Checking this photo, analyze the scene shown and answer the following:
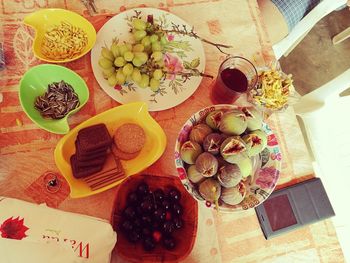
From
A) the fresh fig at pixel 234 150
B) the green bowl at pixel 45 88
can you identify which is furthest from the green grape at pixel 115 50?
the fresh fig at pixel 234 150

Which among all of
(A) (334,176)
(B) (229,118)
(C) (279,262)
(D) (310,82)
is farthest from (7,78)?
(D) (310,82)

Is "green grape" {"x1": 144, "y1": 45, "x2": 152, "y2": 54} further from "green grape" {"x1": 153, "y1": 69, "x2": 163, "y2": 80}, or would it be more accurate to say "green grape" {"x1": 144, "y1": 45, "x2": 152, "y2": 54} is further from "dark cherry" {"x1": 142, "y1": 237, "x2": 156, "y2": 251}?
"dark cherry" {"x1": 142, "y1": 237, "x2": 156, "y2": 251}

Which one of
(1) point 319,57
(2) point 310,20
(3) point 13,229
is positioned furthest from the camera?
(1) point 319,57

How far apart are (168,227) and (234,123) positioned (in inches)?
10.3

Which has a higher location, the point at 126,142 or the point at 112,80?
the point at 112,80

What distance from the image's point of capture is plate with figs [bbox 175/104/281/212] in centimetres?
64

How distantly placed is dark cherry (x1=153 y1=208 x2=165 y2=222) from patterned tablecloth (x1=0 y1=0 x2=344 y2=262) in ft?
0.39

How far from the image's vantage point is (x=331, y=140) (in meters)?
1.17

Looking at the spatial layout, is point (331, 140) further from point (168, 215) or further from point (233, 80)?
point (168, 215)

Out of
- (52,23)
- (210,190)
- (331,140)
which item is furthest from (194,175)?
(331,140)

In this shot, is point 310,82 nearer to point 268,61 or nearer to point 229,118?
point 268,61

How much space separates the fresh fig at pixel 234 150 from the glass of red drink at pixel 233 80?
0.64 feet

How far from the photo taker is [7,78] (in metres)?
0.80

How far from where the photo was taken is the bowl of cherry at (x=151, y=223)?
2.24 ft
